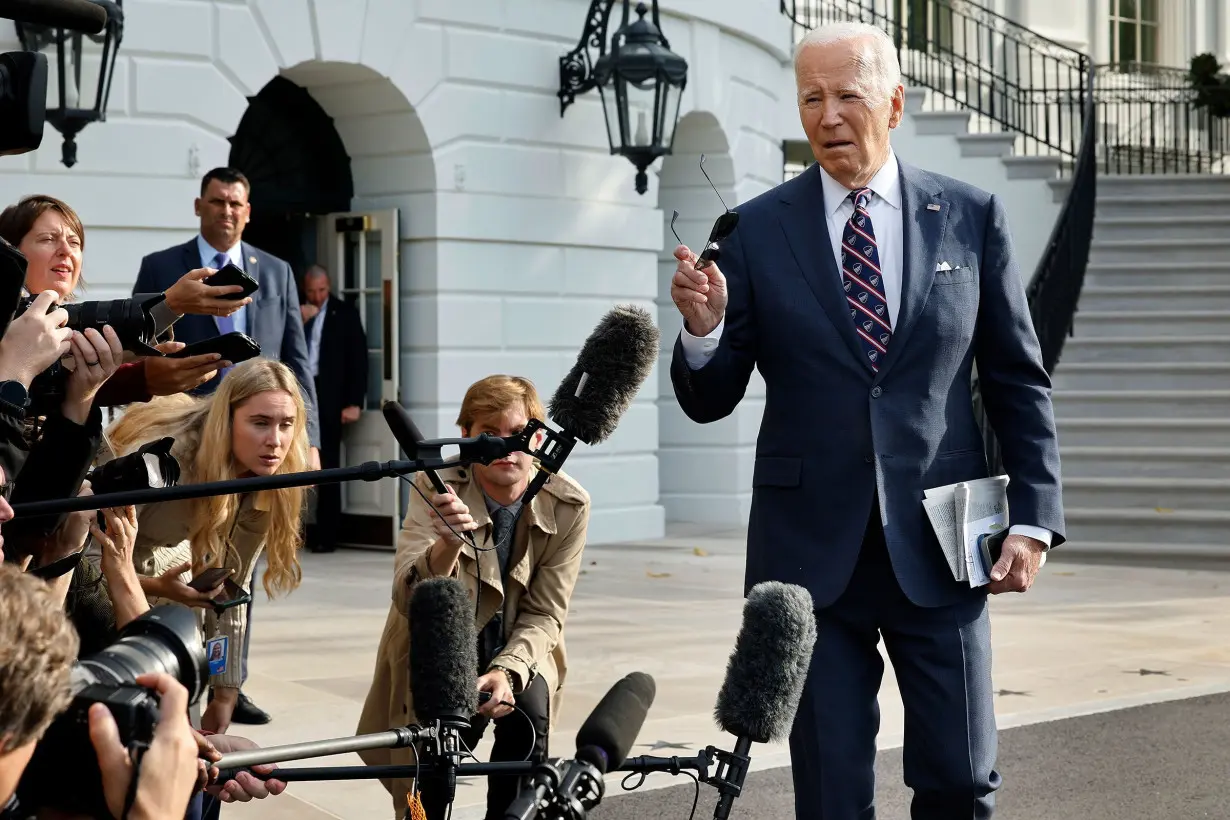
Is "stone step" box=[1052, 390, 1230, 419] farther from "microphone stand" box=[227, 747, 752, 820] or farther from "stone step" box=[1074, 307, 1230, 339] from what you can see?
"microphone stand" box=[227, 747, 752, 820]

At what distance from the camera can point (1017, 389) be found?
3629mm

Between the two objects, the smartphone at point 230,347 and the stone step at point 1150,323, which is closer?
the smartphone at point 230,347

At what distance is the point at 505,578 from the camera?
4.65 m

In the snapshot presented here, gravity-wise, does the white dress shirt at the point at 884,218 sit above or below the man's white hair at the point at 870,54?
below

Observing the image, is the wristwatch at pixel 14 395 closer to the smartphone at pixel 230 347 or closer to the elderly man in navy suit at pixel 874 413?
the smartphone at pixel 230 347

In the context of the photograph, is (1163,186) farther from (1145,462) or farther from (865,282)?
(865,282)

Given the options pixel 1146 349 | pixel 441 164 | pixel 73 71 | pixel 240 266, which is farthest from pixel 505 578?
pixel 1146 349

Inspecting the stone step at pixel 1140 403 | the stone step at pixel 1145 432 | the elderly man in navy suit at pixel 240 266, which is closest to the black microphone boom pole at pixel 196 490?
the elderly man in navy suit at pixel 240 266

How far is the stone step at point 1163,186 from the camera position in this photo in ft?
55.6

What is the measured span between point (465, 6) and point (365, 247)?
1.85 meters

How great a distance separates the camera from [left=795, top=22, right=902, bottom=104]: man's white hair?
3.54 m

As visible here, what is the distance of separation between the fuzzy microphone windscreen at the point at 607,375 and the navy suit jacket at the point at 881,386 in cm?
60

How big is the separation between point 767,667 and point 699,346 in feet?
3.19

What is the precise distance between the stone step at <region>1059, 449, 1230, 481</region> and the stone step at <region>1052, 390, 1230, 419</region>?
447mm
